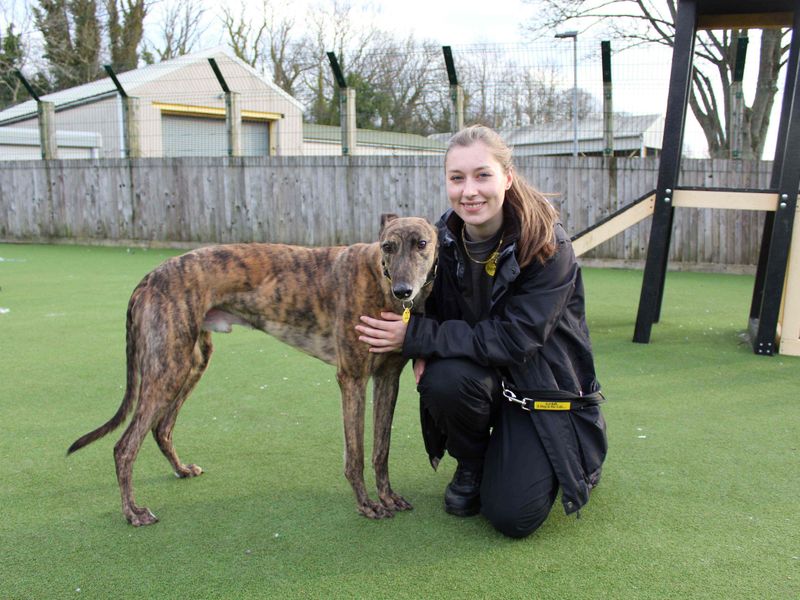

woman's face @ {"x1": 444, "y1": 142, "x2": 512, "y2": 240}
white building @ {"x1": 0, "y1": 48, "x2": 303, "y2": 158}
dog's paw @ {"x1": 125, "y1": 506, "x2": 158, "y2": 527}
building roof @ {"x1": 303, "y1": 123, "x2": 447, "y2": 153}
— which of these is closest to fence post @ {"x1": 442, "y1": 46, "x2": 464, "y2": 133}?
building roof @ {"x1": 303, "y1": 123, "x2": 447, "y2": 153}

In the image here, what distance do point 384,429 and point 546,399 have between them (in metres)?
0.69

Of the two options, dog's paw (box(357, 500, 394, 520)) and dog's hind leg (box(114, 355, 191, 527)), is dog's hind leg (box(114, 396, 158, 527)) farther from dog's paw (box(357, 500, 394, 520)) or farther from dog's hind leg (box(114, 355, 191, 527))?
dog's paw (box(357, 500, 394, 520))

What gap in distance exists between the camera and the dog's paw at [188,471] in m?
3.15

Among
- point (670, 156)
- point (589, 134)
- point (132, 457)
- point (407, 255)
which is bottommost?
point (132, 457)

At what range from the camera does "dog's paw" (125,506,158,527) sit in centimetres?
270

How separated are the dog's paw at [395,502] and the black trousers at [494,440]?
0.93 feet

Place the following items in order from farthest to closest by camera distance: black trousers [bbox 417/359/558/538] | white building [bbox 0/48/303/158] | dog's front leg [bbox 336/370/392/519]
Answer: white building [bbox 0/48/303/158] < dog's front leg [bbox 336/370/392/519] < black trousers [bbox 417/359/558/538]

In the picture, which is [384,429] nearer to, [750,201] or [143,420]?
[143,420]

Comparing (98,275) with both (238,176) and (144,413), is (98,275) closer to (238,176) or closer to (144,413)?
(238,176)

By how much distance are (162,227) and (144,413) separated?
10.5 meters

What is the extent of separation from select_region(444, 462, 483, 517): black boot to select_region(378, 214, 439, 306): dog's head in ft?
2.40

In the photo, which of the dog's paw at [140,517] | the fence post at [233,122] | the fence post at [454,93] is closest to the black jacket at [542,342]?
the dog's paw at [140,517]

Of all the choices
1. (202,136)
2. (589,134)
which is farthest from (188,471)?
(202,136)

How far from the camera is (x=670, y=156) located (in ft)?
18.0
